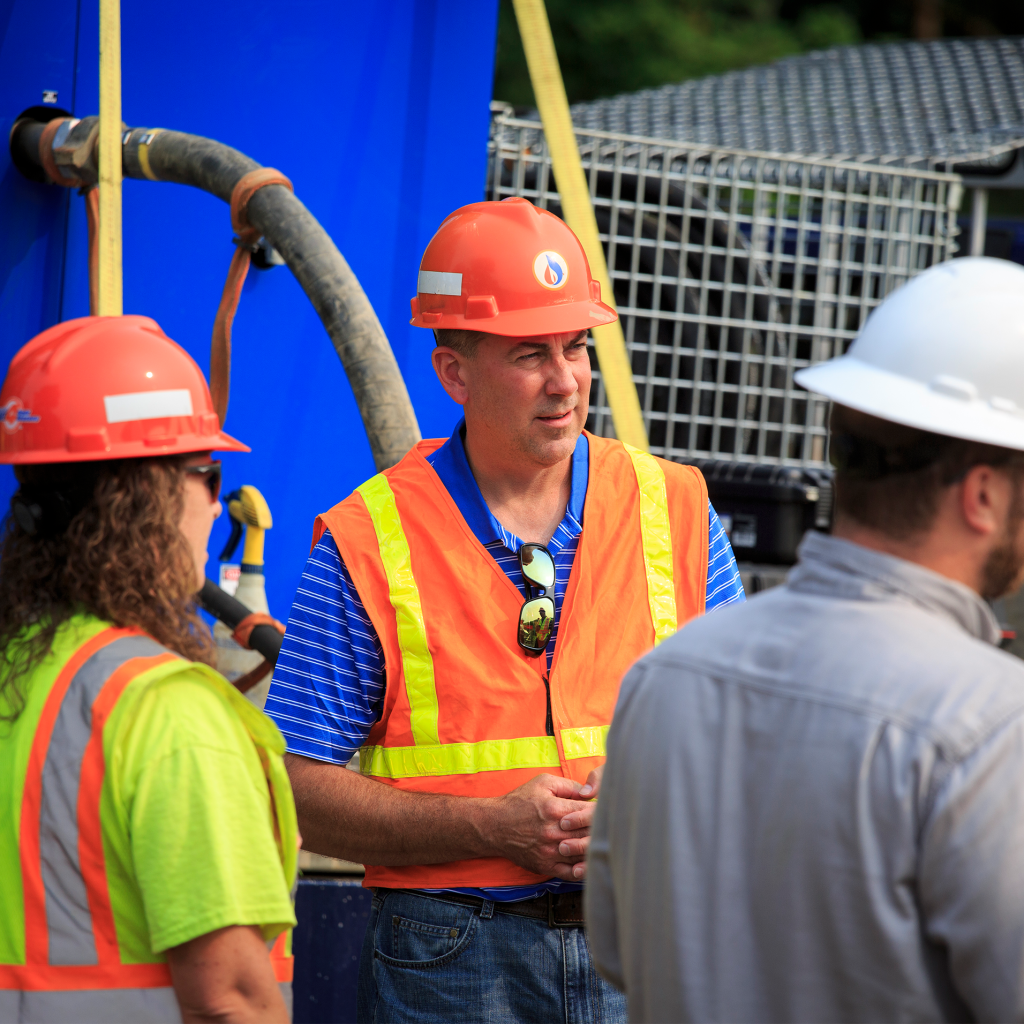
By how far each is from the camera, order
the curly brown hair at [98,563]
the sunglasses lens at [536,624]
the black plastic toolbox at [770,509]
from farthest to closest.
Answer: the black plastic toolbox at [770,509] < the sunglasses lens at [536,624] < the curly brown hair at [98,563]

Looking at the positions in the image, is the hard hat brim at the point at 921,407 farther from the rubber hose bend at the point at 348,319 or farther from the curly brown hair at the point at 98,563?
the rubber hose bend at the point at 348,319

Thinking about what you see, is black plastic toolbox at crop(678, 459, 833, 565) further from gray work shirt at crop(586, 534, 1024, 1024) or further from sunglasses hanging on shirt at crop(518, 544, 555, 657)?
gray work shirt at crop(586, 534, 1024, 1024)

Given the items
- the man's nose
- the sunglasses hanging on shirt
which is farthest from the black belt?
the man's nose

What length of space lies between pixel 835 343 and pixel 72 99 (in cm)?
293

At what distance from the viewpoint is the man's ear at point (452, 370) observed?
2.31 metres

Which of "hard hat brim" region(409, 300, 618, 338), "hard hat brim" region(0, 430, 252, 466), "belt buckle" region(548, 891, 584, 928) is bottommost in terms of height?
"belt buckle" region(548, 891, 584, 928)

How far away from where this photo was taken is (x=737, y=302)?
469 cm

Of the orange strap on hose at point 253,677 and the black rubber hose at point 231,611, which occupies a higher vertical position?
the black rubber hose at point 231,611

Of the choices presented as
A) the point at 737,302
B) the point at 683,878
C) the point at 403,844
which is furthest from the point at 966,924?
the point at 737,302

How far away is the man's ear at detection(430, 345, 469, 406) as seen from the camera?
231 centimetres

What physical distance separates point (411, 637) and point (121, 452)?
0.64 m

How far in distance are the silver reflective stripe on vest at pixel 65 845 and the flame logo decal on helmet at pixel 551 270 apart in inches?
45.2

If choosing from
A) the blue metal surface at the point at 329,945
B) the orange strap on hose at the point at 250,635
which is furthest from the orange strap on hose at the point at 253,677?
the blue metal surface at the point at 329,945

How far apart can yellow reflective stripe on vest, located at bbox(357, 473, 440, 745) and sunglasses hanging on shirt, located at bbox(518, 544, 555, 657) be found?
158 mm
